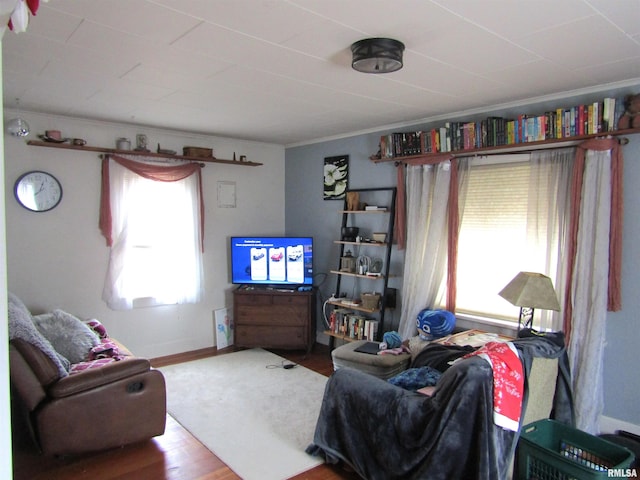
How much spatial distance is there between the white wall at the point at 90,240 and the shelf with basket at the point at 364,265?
1382 millimetres

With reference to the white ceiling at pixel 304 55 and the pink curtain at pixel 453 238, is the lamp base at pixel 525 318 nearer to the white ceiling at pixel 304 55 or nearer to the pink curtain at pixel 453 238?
the pink curtain at pixel 453 238

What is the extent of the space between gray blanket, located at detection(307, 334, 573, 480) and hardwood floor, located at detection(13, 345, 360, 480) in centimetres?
29

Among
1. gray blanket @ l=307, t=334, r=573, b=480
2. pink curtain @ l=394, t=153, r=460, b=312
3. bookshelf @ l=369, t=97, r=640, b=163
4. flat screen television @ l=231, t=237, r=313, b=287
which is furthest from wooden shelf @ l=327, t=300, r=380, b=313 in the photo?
gray blanket @ l=307, t=334, r=573, b=480

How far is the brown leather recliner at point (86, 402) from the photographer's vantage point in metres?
2.62

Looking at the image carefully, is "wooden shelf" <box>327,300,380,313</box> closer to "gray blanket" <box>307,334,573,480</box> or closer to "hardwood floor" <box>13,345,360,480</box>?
"gray blanket" <box>307,334,573,480</box>

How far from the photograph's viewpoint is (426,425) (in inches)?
89.6

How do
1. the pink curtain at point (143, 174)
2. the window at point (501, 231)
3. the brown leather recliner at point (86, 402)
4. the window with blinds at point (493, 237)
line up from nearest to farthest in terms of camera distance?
the brown leather recliner at point (86, 402), the window at point (501, 231), the window with blinds at point (493, 237), the pink curtain at point (143, 174)

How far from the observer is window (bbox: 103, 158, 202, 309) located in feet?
14.6

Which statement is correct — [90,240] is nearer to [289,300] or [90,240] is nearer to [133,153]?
[133,153]

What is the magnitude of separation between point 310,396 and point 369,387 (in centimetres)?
144

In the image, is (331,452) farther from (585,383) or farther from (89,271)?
(89,271)

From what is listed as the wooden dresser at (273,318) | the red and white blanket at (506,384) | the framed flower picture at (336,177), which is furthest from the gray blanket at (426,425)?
the framed flower picture at (336,177)

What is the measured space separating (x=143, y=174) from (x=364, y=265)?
2.46m

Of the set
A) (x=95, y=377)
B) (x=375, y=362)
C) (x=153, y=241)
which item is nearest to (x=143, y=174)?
(x=153, y=241)
